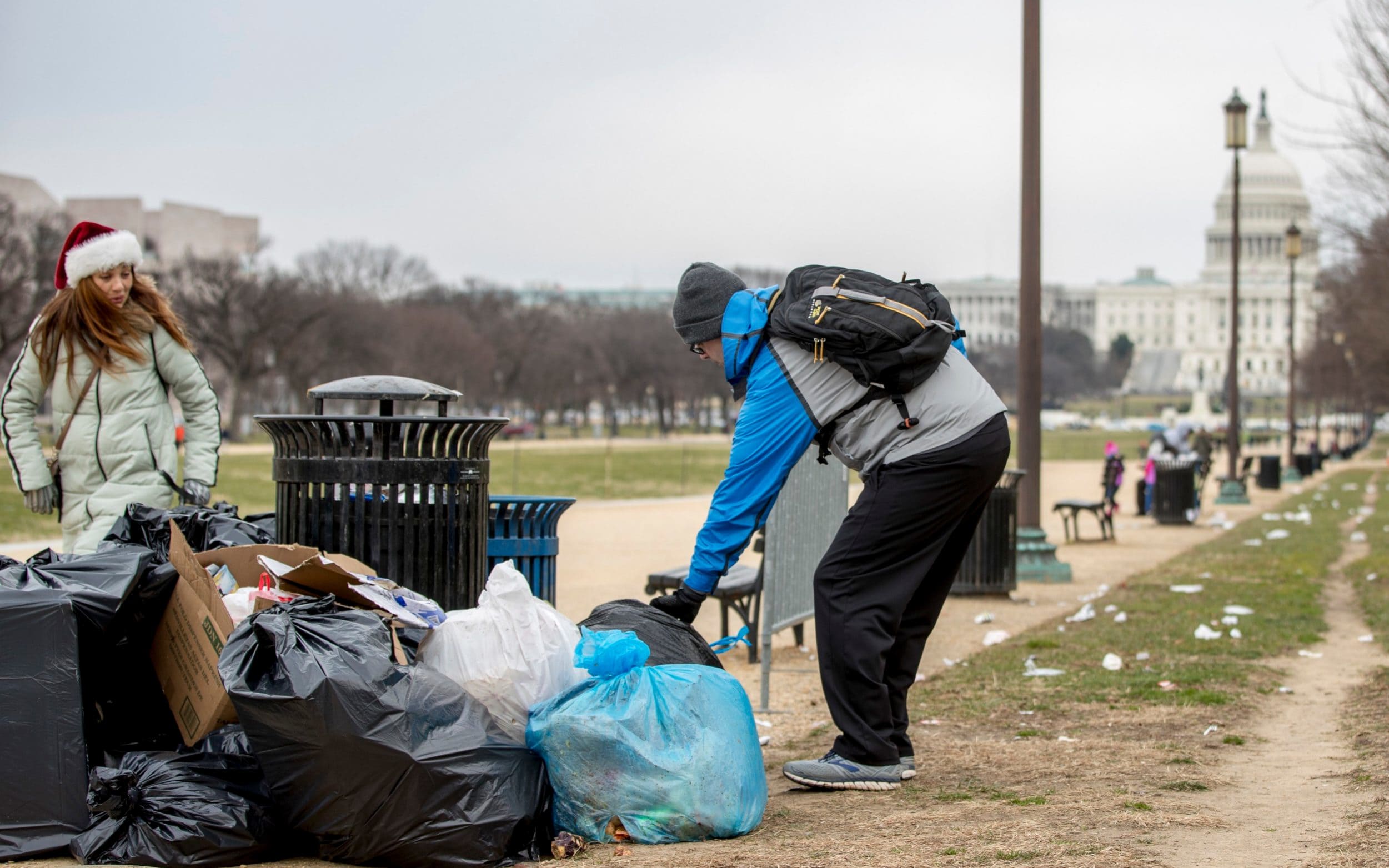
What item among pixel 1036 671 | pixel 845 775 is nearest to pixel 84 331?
pixel 845 775

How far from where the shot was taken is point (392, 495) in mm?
4859

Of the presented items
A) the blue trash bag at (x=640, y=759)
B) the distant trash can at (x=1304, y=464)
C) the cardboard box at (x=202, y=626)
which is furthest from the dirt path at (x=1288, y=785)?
the distant trash can at (x=1304, y=464)

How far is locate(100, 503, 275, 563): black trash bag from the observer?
4.96 m

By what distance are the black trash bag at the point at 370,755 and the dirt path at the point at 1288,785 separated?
1.64m

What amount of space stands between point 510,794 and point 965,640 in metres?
5.51

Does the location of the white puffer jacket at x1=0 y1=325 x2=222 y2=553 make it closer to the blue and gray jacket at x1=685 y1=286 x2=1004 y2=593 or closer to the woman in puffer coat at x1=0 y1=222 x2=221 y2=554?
the woman in puffer coat at x1=0 y1=222 x2=221 y2=554

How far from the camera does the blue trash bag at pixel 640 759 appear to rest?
3859mm

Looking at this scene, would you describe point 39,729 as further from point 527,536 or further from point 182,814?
point 527,536

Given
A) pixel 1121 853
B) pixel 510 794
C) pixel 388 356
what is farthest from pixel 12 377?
pixel 388 356

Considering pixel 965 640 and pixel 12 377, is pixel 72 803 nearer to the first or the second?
pixel 12 377

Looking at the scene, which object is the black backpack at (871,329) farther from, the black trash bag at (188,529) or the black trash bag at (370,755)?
the black trash bag at (188,529)

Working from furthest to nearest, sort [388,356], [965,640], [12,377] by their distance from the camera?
[388,356] < [965,640] < [12,377]

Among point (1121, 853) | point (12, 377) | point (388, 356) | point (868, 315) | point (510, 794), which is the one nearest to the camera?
point (1121, 853)

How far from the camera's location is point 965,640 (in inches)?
350
